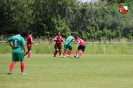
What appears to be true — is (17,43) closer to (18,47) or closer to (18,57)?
(18,47)

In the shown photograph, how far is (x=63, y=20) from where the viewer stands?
5903cm

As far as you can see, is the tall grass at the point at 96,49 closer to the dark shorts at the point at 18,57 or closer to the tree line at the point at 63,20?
the tree line at the point at 63,20

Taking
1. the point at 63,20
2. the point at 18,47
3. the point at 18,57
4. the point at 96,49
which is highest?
the point at 63,20

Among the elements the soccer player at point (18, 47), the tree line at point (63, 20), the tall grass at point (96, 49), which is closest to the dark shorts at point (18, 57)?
the soccer player at point (18, 47)

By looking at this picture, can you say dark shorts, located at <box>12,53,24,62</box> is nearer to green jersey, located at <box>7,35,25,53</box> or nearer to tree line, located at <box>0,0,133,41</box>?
green jersey, located at <box>7,35,25,53</box>

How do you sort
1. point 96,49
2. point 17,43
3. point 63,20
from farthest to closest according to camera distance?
point 63,20 < point 96,49 < point 17,43

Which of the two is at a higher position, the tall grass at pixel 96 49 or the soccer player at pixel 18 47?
the soccer player at pixel 18 47

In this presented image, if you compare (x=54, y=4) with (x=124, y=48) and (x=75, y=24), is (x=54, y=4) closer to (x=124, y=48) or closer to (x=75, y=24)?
(x=75, y=24)

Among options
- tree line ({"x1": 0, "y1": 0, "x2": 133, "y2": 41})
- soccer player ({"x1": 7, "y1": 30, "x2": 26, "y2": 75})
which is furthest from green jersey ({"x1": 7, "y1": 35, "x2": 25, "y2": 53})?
tree line ({"x1": 0, "y1": 0, "x2": 133, "y2": 41})

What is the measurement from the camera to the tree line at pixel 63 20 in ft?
185

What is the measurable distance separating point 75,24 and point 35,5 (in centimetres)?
713

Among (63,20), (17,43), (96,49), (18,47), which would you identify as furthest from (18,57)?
(63,20)

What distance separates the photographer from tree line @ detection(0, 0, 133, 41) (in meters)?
56.3

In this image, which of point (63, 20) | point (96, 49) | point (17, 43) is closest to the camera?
point (17, 43)
